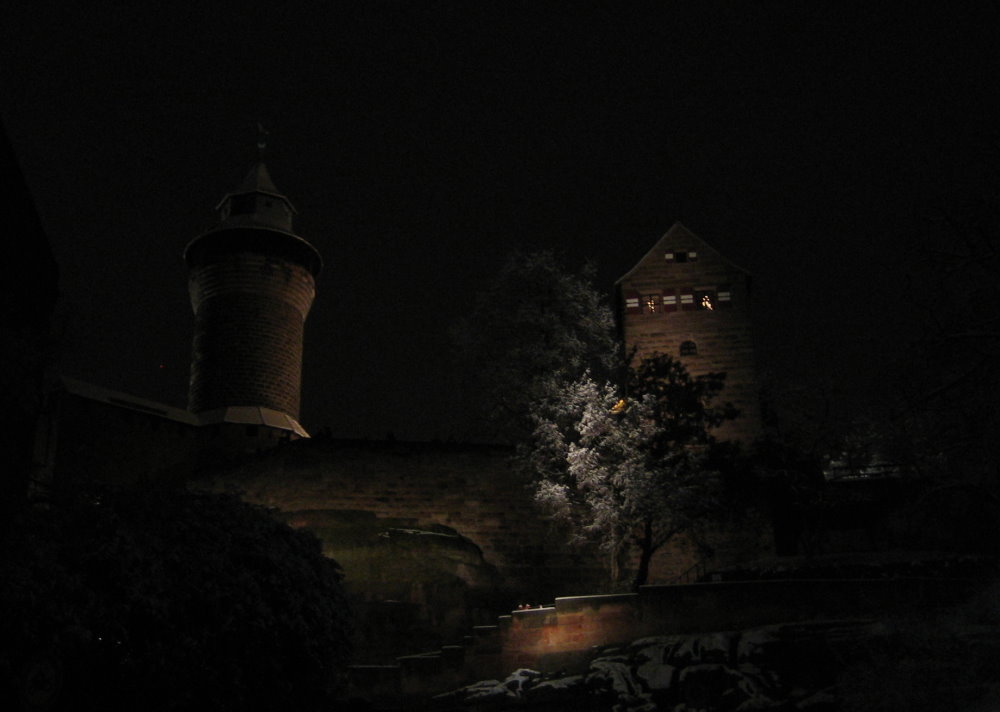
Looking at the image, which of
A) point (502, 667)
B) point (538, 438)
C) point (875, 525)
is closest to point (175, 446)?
point (538, 438)

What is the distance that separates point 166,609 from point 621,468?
12768mm

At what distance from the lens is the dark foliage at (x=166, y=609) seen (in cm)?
1045

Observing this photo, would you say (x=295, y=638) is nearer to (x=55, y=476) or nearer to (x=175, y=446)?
(x=55, y=476)

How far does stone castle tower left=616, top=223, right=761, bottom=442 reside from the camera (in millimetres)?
28172

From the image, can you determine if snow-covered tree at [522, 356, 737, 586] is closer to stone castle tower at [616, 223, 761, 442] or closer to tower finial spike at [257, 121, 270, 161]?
stone castle tower at [616, 223, 761, 442]

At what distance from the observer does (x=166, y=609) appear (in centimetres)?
1170

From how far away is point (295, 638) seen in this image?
44.9ft

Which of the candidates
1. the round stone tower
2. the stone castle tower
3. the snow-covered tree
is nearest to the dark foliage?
the snow-covered tree

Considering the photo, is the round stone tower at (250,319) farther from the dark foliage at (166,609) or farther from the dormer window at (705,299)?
the dark foliage at (166,609)

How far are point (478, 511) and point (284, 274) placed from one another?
13373mm

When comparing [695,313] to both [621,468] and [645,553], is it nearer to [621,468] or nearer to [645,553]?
[621,468]

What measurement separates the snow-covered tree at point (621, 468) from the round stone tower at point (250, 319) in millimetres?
11728

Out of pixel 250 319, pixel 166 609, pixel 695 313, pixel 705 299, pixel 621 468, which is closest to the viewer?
pixel 166 609

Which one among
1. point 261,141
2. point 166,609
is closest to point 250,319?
point 261,141
